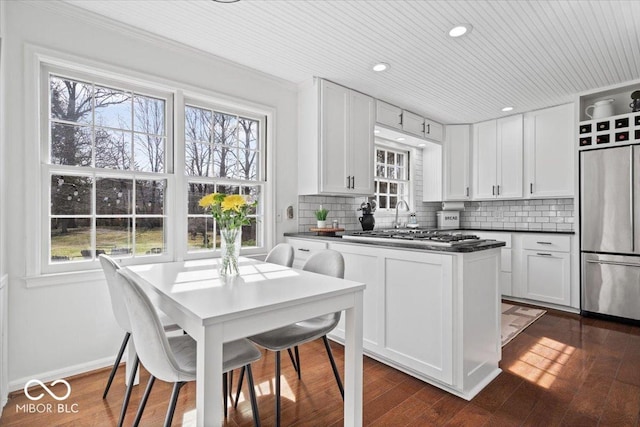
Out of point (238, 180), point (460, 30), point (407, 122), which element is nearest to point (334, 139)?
point (238, 180)

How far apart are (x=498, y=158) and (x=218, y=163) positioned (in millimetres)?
3905

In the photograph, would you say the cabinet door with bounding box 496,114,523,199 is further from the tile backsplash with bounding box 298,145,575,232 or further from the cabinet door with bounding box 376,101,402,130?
the cabinet door with bounding box 376,101,402,130

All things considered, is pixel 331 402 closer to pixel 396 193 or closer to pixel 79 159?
pixel 79 159

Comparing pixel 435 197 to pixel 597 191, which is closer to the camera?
pixel 597 191

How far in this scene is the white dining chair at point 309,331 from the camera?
69.7 inches

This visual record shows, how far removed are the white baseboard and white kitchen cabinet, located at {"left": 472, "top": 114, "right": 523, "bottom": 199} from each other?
16.2ft

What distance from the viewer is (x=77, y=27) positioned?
2.36 metres

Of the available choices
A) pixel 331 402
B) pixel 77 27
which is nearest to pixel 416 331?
pixel 331 402

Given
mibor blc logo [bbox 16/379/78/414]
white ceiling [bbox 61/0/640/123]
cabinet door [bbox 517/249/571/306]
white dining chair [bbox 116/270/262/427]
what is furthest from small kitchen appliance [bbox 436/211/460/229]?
mibor blc logo [bbox 16/379/78/414]

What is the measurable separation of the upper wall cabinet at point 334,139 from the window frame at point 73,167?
2.71ft

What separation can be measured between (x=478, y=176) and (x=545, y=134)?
3.27ft

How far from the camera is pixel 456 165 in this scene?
201 inches

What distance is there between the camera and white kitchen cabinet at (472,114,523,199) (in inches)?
181

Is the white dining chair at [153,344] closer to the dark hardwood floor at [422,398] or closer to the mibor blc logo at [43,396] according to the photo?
the dark hardwood floor at [422,398]
